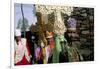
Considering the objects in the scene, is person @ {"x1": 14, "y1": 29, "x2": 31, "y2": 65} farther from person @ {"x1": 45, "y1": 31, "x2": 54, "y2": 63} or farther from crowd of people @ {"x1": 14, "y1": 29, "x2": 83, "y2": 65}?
person @ {"x1": 45, "y1": 31, "x2": 54, "y2": 63}

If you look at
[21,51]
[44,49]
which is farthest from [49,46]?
[21,51]

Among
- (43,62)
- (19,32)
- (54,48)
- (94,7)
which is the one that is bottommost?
(43,62)

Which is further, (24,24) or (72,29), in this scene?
(72,29)

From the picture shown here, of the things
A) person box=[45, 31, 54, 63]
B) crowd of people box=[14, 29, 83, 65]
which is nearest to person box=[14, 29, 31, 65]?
crowd of people box=[14, 29, 83, 65]

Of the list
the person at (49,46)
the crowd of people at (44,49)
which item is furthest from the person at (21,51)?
the person at (49,46)

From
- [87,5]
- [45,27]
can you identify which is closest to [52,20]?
[45,27]

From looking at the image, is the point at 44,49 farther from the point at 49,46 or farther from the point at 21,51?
the point at 21,51

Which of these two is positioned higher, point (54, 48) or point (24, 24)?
point (24, 24)

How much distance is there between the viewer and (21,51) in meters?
1.58

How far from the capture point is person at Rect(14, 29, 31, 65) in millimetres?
1567

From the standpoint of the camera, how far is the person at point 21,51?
1.57 m

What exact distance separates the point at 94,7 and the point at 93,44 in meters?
0.30

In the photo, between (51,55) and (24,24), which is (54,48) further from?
(24,24)

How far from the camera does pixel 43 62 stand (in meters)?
1.63
